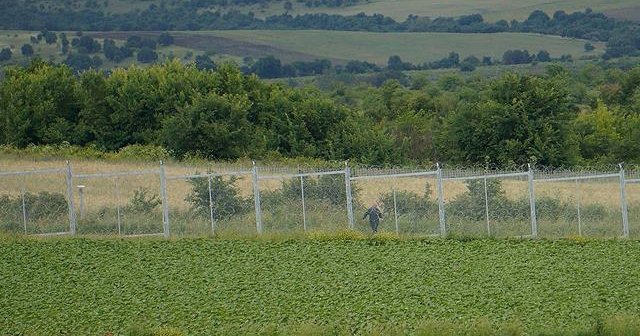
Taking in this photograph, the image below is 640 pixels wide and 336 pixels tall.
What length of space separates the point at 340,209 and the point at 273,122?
114ft

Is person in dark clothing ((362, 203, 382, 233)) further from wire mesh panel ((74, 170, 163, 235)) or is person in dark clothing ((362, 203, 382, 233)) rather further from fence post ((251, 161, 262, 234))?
wire mesh panel ((74, 170, 163, 235))

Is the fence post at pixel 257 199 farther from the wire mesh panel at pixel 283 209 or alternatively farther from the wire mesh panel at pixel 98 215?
the wire mesh panel at pixel 98 215

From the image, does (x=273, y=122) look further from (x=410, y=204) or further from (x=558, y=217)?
(x=558, y=217)

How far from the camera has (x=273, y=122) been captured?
236ft

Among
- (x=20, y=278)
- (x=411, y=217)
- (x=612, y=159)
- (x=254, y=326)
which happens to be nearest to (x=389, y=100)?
(x=612, y=159)

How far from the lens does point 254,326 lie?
24016mm

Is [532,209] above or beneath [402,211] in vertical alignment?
above

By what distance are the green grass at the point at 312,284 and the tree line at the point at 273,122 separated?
27370mm

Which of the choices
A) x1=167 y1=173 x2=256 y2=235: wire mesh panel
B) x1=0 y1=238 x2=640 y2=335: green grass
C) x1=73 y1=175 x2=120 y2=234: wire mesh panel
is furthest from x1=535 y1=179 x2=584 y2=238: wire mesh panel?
x1=73 y1=175 x2=120 y2=234: wire mesh panel

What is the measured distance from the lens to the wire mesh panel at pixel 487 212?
35.6 meters

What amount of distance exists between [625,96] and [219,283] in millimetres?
71337

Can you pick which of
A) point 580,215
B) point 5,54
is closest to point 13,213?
point 580,215

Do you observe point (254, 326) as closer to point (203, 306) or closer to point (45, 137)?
point (203, 306)

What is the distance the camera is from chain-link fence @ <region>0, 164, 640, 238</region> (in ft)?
117
